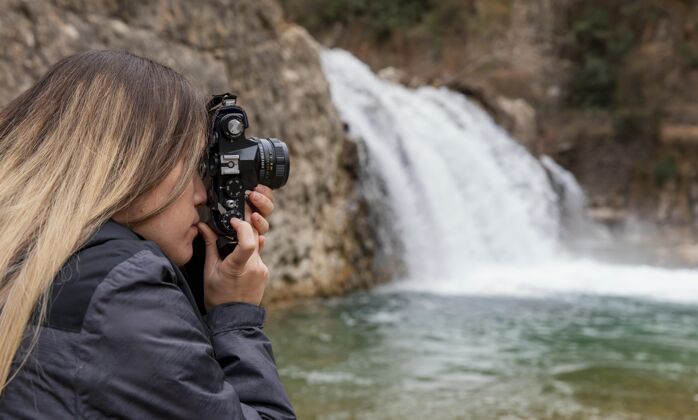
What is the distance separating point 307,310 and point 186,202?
6.62 m

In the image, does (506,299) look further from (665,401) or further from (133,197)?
(133,197)

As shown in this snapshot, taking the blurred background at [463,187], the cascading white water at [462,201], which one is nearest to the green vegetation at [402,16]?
the blurred background at [463,187]

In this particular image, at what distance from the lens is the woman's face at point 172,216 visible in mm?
1271

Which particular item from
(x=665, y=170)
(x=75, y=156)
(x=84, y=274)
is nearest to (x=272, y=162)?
(x=75, y=156)

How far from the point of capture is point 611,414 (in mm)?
4254

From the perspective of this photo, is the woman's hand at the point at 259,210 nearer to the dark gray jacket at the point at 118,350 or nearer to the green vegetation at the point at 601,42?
the dark gray jacket at the point at 118,350

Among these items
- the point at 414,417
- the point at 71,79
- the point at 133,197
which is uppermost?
the point at 71,79

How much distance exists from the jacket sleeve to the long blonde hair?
9 cm

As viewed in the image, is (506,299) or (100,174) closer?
(100,174)

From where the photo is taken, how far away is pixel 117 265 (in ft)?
3.61

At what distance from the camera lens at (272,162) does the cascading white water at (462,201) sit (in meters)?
8.24

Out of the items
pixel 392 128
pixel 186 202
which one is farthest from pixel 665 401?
pixel 392 128

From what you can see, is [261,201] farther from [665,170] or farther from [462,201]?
[665,170]

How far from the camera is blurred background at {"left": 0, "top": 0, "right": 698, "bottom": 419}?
5.37 m
